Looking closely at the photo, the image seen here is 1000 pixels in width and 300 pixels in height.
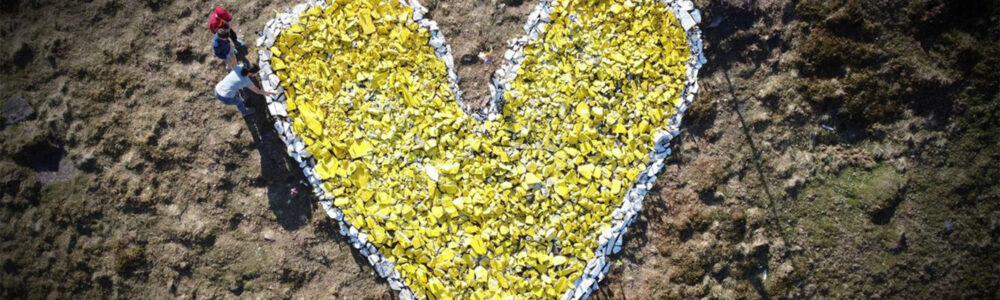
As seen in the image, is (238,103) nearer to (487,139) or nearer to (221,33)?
(221,33)

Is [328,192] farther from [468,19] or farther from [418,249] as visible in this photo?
[468,19]

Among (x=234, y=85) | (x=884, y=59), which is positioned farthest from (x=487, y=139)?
(x=884, y=59)

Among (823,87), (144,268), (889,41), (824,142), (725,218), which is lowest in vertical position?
(144,268)

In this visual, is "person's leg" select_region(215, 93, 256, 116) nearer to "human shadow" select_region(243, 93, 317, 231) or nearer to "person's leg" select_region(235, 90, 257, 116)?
"person's leg" select_region(235, 90, 257, 116)

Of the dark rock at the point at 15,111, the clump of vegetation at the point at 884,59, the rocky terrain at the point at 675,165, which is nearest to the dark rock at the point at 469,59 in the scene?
the rocky terrain at the point at 675,165

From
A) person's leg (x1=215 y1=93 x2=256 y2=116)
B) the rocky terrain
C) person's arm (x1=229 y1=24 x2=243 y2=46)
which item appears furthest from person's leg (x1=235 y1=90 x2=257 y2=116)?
person's arm (x1=229 y1=24 x2=243 y2=46)

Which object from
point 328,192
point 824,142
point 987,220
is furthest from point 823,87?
point 328,192
